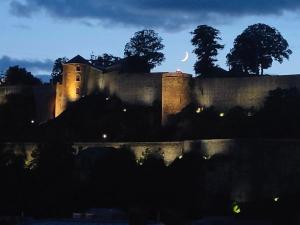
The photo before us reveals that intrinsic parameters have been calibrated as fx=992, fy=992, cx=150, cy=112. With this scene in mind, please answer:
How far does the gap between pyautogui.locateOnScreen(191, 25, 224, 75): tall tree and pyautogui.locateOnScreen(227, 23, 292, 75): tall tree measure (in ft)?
8.96

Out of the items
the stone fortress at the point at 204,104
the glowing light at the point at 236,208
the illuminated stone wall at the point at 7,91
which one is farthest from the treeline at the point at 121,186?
the illuminated stone wall at the point at 7,91

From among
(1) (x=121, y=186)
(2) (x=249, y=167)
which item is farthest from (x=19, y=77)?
(2) (x=249, y=167)

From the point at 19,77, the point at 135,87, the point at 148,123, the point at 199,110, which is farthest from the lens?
the point at 19,77

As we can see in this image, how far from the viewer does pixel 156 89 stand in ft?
262

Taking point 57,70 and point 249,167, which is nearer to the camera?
point 249,167

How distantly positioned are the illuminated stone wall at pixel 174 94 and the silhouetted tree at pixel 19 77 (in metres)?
27.4

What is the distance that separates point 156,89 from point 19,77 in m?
25.3

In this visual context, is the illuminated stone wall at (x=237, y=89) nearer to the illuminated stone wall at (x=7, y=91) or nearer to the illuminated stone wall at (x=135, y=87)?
the illuminated stone wall at (x=135, y=87)

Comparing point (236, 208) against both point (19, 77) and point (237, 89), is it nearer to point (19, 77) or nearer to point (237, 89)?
point (237, 89)

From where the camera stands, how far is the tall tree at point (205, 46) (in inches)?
3600

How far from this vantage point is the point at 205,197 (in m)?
62.2

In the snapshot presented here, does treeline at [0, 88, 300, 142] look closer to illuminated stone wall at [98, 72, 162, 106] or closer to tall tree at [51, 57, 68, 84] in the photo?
illuminated stone wall at [98, 72, 162, 106]

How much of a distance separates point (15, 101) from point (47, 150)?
16109 mm

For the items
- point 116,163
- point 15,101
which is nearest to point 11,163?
point 116,163
